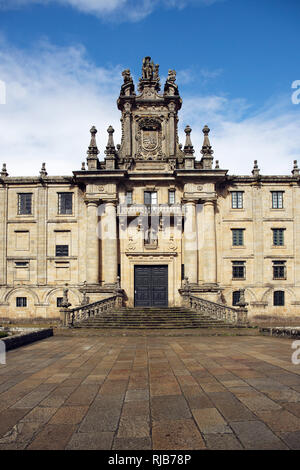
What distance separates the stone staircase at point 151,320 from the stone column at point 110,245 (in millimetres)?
5208

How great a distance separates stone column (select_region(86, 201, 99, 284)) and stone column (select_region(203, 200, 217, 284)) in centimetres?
944

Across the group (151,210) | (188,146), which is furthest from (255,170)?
(151,210)

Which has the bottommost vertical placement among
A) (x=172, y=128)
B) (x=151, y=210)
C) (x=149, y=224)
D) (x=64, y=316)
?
(x=64, y=316)

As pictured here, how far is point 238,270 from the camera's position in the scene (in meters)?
32.1

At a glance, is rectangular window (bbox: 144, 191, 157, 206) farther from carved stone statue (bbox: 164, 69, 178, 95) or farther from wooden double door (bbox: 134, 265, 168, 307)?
carved stone statue (bbox: 164, 69, 178, 95)

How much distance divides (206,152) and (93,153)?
33.6 ft

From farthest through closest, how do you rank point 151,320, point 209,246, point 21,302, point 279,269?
point 279,269
point 21,302
point 209,246
point 151,320

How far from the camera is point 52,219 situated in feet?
107

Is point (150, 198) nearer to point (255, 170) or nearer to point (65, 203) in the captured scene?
point (65, 203)

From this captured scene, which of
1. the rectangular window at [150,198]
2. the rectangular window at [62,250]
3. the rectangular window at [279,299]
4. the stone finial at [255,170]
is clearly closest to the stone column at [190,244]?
the rectangular window at [150,198]

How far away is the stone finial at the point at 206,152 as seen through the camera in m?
31.4

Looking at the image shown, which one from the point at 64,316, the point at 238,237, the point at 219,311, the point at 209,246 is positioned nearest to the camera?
the point at 64,316

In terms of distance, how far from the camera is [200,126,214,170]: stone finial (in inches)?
1238

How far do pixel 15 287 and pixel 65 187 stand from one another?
1026cm
